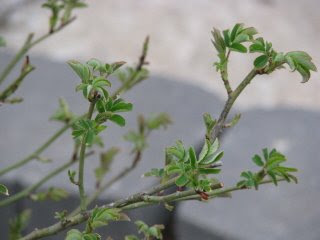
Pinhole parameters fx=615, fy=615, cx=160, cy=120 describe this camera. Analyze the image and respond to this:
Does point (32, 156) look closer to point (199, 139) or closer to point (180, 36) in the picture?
point (199, 139)


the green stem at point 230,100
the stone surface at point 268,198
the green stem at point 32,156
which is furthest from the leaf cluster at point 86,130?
the stone surface at point 268,198

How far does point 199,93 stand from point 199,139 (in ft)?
1.62

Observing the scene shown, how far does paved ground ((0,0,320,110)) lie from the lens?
379cm

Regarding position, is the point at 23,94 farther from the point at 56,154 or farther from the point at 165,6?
the point at 165,6

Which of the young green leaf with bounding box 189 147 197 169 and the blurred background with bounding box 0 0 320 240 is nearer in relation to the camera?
the young green leaf with bounding box 189 147 197 169

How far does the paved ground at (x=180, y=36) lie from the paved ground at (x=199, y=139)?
3.00ft

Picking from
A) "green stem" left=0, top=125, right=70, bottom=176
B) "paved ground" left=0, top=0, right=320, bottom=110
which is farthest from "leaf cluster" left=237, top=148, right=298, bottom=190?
"paved ground" left=0, top=0, right=320, bottom=110

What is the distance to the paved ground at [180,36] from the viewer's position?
149 inches

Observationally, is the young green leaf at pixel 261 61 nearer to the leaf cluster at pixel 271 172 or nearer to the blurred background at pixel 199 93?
the leaf cluster at pixel 271 172

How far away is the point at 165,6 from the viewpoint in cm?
439

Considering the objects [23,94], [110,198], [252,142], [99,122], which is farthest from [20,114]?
[99,122]

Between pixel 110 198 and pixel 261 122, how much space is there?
2.79ft

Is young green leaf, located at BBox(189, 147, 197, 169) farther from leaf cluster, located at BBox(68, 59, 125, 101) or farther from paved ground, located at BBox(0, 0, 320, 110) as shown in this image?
paved ground, located at BBox(0, 0, 320, 110)

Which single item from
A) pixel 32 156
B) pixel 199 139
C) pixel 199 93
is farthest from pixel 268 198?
pixel 32 156
